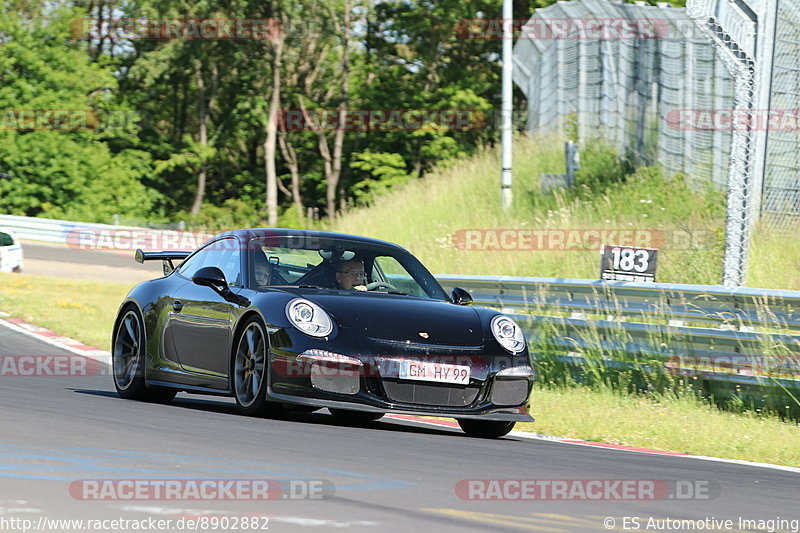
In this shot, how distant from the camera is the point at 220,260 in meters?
9.45

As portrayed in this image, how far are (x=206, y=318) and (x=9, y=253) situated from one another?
63.7ft

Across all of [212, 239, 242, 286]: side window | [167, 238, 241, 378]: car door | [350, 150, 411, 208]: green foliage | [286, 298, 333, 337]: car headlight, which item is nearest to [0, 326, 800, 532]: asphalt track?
[167, 238, 241, 378]: car door

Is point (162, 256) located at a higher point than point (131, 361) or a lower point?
higher

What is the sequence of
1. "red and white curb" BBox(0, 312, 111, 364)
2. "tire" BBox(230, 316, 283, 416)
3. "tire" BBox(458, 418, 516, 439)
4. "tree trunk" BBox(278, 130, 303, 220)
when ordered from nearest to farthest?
"tire" BBox(230, 316, 283, 416)
"tire" BBox(458, 418, 516, 439)
"red and white curb" BBox(0, 312, 111, 364)
"tree trunk" BBox(278, 130, 303, 220)

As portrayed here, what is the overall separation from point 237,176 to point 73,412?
4573cm

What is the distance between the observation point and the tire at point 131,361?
9.83 m

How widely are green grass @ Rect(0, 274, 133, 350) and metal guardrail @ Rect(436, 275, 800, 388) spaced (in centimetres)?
546

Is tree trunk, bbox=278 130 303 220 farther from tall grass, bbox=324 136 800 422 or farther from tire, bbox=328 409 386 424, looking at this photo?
tire, bbox=328 409 386 424

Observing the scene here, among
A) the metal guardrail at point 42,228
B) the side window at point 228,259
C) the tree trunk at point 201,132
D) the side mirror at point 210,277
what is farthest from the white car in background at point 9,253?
the tree trunk at point 201,132

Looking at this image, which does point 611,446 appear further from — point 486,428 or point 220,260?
point 220,260

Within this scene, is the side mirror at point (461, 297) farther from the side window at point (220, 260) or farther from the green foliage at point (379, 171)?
the green foliage at point (379, 171)

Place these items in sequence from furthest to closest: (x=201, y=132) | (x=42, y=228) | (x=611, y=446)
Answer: (x=201, y=132) < (x=42, y=228) < (x=611, y=446)

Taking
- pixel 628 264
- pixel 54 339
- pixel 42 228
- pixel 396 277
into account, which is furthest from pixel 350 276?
pixel 42 228

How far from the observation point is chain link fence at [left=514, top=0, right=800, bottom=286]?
12531 mm
